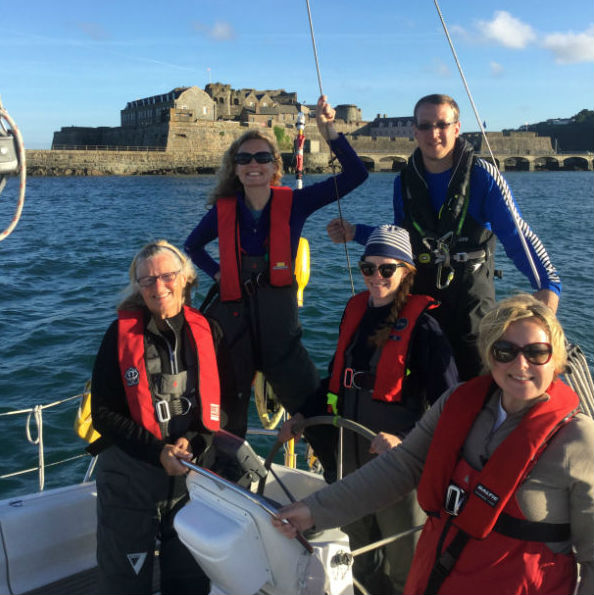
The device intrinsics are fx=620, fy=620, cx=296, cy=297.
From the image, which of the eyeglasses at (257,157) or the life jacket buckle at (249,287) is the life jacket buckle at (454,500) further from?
the eyeglasses at (257,157)

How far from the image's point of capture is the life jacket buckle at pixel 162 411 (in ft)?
8.55

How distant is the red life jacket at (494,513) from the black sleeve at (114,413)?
1.20 m

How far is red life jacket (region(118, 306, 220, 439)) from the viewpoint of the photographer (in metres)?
2.58

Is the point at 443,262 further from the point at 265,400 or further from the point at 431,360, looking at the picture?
the point at 265,400

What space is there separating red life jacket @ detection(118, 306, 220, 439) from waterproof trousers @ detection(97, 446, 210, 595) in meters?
0.21

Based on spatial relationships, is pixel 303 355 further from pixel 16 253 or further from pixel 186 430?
pixel 16 253

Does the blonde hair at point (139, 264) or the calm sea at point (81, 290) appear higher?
the blonde hair at point (139, 264)

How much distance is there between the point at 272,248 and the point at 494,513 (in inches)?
74.7

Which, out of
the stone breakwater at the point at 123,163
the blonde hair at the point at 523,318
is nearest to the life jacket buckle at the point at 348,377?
the blonde hair at the point at 523,318

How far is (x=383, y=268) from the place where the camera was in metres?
2.52

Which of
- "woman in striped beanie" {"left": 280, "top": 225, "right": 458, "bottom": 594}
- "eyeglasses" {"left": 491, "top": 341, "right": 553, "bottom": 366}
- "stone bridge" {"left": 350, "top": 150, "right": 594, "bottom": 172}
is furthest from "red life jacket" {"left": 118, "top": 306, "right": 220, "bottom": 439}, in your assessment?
"stone bridge" {"left": 350, "top": 150, "right": 594, "bottom": 172}

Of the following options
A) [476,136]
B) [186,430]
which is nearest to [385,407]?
[186,430]

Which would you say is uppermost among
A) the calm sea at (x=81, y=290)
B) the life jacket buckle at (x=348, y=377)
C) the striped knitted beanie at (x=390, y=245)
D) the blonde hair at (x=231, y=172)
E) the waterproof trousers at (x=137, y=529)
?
the blonde hair at (x=231, y=172)

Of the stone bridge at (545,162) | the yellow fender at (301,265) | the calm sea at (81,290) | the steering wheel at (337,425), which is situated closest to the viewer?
the steering wheel at (337,425)
